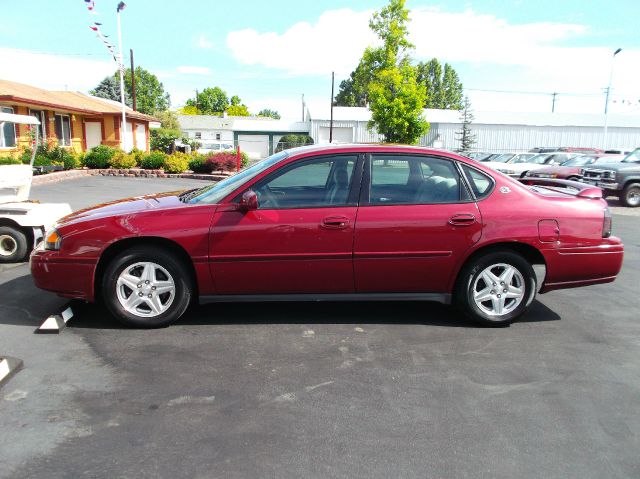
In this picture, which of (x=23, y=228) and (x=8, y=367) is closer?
(x=8, y=367)

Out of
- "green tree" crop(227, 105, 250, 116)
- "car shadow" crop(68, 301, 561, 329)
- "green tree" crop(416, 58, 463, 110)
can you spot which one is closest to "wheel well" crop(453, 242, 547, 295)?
"car shadow" crop(68, 301, 561, 329)

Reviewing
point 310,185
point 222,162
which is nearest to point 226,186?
point 310,185

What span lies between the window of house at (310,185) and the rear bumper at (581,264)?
1915 mm

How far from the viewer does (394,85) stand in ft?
111

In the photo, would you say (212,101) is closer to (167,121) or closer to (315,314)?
(167,121)

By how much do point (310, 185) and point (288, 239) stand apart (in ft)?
1.83

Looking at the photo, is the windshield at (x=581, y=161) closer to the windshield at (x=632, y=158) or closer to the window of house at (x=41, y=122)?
the windshield at (x=632, y=158)

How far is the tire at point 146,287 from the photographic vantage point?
452 cm

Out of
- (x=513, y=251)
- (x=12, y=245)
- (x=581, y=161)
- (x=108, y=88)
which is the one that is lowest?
(x=12, y=245)

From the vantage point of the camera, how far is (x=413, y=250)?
4.61m

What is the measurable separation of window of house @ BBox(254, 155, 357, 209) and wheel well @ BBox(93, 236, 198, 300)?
32.2 inches

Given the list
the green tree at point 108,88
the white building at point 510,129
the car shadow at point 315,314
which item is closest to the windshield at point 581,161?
the car shadow at point 315,314

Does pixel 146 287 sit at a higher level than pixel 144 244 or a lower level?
lower

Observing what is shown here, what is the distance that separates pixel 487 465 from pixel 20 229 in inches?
254
